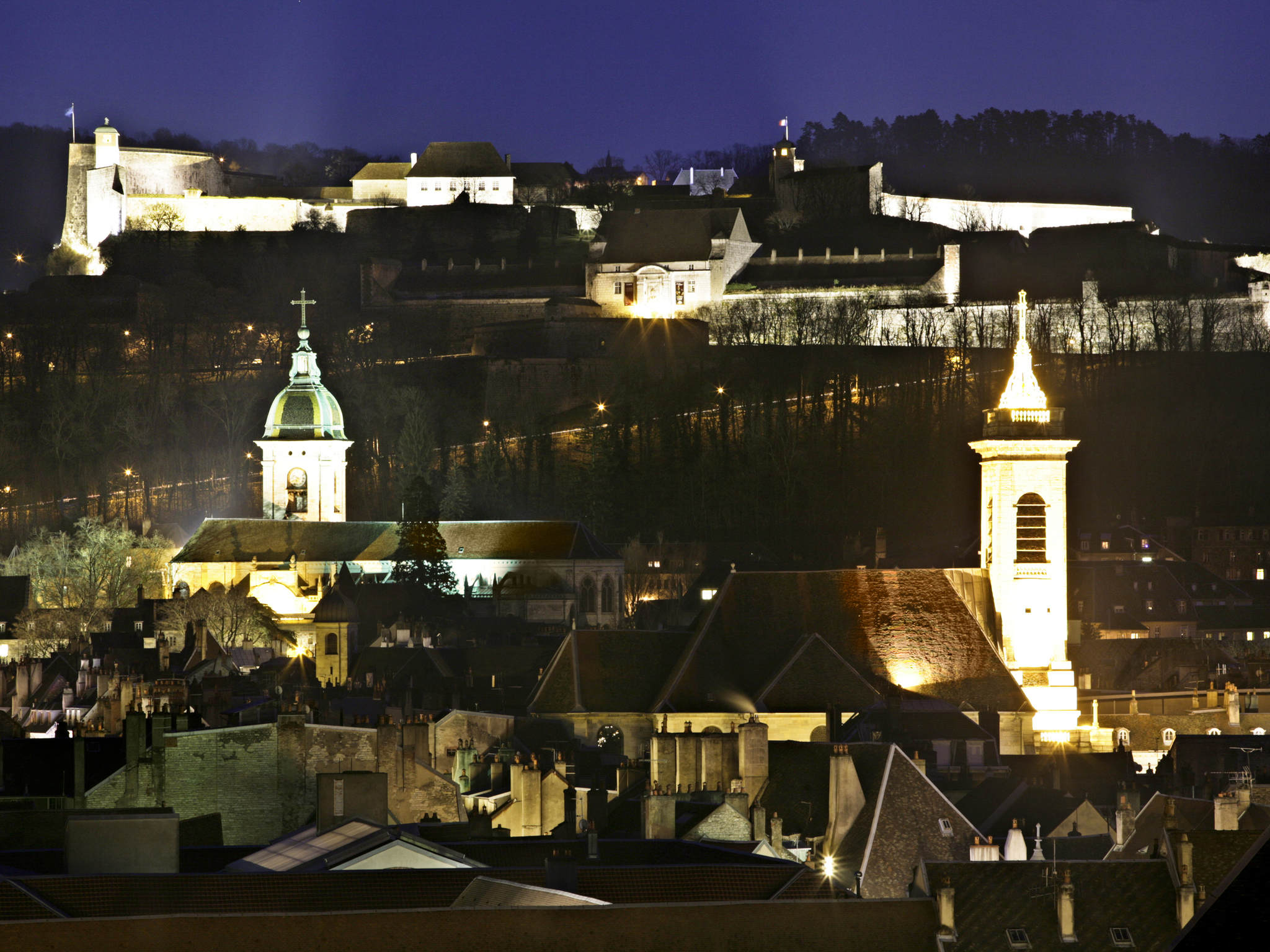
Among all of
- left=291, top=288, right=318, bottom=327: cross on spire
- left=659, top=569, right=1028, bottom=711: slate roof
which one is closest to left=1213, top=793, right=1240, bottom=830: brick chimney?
left=659, top=569, right=1028, bottom=711: slate roof

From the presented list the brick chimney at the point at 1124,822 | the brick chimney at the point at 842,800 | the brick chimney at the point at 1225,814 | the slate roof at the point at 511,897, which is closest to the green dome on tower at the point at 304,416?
the brick chimney at the point at 1124,822

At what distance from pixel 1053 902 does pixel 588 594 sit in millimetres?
61099

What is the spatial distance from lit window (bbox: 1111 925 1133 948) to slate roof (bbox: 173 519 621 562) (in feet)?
202

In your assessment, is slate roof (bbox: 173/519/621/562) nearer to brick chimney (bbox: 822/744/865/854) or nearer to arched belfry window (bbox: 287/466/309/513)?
arched belfry window (bbox: 287/466/309/513)

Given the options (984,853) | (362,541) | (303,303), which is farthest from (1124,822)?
(362,541)

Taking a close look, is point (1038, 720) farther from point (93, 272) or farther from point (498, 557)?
point (93, 272)

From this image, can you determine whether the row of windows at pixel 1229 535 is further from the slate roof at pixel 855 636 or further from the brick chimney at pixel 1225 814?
the brick chimney at pixel 1225 814

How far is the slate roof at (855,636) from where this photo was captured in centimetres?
4216

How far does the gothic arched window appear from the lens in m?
82.3

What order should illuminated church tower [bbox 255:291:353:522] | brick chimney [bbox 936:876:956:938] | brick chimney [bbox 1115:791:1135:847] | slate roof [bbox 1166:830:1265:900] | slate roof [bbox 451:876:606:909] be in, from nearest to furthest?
slate roof [bbox 451:876:606:909], brick chimney [bbox 936:876:956:938], slate roof [bbox 1166:830:1265:900], brick chimney [bbox 1115:791:1135:847], illuminated church tower [bbox 255:291:353:522]

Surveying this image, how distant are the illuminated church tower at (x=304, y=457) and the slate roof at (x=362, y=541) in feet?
4.75

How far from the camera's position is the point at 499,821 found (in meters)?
30.8

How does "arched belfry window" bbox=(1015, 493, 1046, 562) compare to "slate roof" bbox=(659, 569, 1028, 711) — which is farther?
"arched belfry window" bbox=(1015, 493, 1046, 562)

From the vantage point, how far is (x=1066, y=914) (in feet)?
69.5
